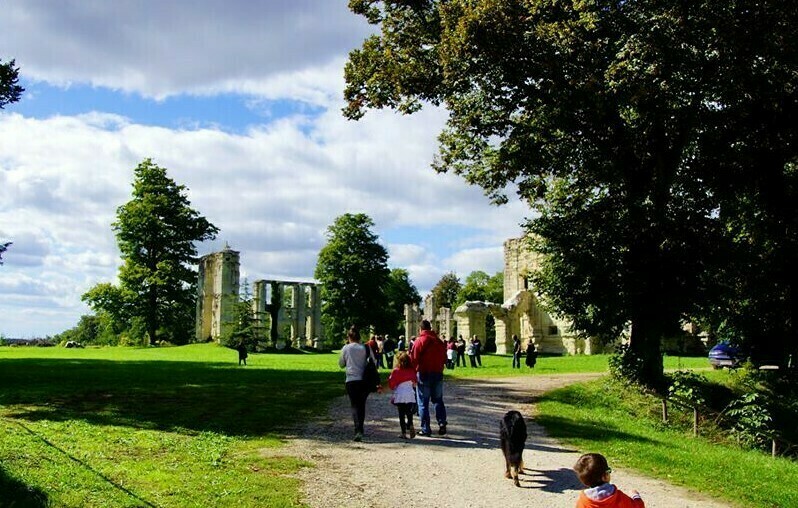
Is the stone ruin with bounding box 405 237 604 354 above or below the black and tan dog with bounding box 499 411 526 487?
above

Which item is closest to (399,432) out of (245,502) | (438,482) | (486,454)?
(486,454)

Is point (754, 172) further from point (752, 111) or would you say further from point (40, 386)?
point (40, 386)

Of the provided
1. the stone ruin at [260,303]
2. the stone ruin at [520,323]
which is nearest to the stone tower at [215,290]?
the stone ruin at [260,303]

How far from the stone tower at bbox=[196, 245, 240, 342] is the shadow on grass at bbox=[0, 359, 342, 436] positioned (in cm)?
3062

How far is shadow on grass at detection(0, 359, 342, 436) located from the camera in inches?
562

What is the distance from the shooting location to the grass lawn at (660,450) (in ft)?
35.3

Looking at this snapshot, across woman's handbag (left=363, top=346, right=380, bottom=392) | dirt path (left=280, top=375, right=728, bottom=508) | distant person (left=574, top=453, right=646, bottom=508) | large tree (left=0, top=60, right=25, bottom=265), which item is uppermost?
large tree (left=0, top=60, right=25, bottom=265)

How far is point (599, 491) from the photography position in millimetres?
6141

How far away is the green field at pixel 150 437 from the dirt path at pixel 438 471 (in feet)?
1.91

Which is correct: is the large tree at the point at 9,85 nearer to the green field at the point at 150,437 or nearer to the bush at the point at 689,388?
the green field at the point at 150,437

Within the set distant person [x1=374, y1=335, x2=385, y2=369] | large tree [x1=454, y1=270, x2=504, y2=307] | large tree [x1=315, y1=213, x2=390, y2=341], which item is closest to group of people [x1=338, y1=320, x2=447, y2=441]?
distant person [x1=374, y1=335, x2=385, y2=369]

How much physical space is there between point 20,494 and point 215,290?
49361 mm

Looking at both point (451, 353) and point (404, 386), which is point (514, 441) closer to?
point (404, 386)

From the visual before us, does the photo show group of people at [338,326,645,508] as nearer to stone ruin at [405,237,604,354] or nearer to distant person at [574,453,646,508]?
distant person at [574,453,646,508]
